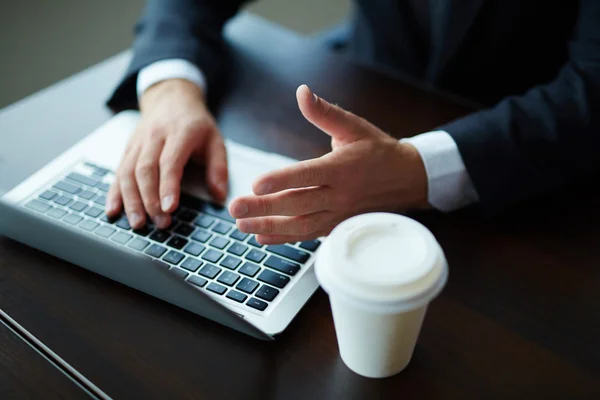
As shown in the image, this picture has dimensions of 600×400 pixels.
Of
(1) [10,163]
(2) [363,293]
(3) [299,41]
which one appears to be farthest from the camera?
(3) [299,41]

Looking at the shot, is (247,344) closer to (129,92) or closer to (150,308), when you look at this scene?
(150,308)

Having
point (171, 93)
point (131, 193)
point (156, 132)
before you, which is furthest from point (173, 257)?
point (171, 93)

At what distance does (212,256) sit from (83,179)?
0.83ft

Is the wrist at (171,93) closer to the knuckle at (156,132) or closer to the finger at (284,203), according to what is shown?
the knuckle at (156,132)

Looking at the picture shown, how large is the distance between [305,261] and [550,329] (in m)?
0.27

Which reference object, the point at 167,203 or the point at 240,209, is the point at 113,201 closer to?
the point at 167,203

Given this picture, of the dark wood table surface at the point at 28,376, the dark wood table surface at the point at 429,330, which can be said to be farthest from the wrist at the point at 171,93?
the dark wood table surface at the point at 28,376

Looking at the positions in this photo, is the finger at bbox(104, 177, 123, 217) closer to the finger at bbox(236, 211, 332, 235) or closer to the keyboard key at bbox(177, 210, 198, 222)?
the keyboard key at bbox(177, 210, 198, 222)

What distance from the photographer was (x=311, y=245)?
0.65m

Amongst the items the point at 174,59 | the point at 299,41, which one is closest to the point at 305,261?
the point at 174,59

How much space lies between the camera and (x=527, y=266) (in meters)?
0.64

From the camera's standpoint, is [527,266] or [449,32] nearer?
[527,266]

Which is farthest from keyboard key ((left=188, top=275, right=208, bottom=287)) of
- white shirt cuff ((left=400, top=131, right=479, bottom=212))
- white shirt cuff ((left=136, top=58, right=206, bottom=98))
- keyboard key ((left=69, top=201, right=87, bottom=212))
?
white shirt cuff ((left=136, top=58, right=206, bottom=98))

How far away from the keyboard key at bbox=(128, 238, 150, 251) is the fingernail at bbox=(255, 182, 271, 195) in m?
0.17
